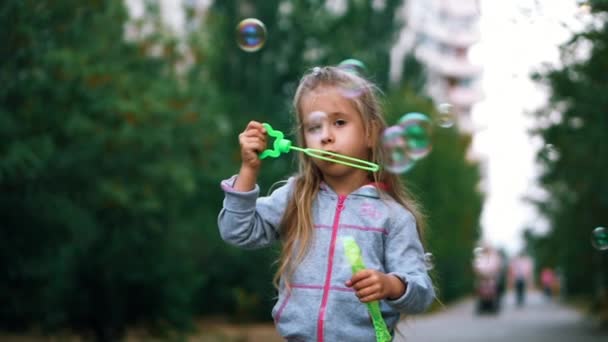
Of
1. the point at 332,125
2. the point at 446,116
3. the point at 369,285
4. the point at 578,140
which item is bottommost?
the point at 369,285

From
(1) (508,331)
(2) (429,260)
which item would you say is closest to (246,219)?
(2) (429,260)

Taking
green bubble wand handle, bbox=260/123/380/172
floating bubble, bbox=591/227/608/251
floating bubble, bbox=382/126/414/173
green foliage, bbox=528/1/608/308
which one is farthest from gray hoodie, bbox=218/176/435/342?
green foliage, bbox=528/1/608/308

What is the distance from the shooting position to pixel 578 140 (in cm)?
1005

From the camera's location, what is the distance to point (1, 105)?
8719 mm

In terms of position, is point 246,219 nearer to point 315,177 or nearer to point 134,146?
point 315,177

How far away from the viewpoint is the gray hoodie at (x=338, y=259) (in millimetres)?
3369

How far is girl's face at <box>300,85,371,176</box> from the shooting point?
3537 mm

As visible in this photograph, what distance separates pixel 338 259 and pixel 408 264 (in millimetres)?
239

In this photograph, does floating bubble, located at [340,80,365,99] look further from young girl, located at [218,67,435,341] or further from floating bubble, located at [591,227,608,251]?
floating bubble, located at [591,227,608,251]

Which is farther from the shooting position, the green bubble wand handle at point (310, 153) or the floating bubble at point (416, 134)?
the floating bubble at point (416, 134)

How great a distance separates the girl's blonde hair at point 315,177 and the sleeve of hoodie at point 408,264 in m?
0.13

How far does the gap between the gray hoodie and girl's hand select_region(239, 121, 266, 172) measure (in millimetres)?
98

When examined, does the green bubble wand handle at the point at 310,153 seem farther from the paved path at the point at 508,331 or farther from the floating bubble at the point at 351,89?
the paved path at the point at 508,331

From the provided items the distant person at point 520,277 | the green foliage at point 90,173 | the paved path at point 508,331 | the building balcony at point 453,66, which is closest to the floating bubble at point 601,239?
the green foliage at point 90,173
